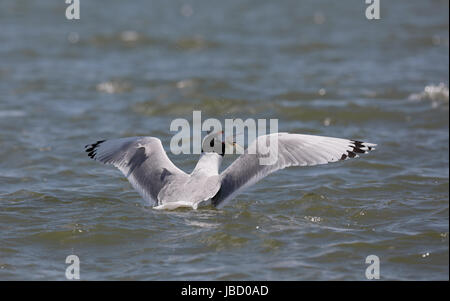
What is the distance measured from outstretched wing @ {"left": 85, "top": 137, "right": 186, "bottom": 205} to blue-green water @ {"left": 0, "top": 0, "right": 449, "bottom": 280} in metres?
0.24

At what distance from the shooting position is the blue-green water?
627 centimetres

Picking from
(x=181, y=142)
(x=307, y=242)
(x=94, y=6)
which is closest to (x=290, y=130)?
(x=181, y=142)

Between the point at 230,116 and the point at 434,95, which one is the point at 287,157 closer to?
the point at 230,116

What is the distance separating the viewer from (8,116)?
11008 millimetres

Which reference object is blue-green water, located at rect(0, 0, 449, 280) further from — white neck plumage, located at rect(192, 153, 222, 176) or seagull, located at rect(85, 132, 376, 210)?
white neck plumage, located at rect(192, 153, 222, 176)

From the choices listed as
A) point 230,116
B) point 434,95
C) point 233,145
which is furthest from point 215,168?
point 434,95

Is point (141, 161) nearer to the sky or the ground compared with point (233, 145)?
nearer to the ground

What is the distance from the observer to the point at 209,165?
731 centimetres

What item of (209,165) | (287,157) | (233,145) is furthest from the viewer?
(233,145)

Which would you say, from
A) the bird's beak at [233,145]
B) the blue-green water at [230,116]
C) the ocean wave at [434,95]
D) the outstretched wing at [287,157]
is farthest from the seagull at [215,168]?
the ocean wave at [434,95]

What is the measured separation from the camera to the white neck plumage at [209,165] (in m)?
7.24

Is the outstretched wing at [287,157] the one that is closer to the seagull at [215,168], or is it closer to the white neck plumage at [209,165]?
the seagull at [215,168]

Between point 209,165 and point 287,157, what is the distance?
80 centimetres

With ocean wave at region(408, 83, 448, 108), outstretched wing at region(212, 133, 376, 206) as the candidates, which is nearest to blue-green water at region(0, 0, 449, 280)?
ocean wave at region(408, 83, 448, 108)
